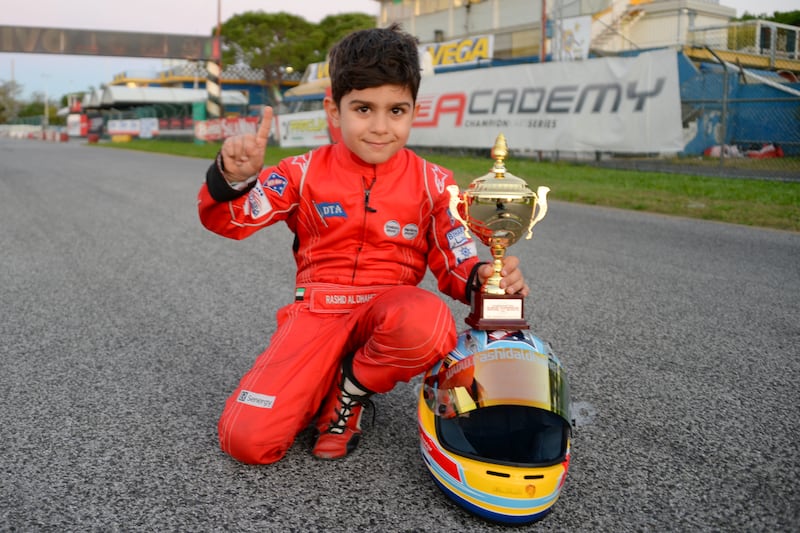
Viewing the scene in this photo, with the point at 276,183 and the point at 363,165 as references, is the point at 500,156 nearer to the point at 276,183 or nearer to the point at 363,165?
the point at 363,165

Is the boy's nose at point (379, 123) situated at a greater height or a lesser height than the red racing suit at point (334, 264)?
greater

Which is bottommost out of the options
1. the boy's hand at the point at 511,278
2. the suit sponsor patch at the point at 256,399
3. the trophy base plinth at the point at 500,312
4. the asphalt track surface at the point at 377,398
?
the asphalt track surface at the point at 377,398

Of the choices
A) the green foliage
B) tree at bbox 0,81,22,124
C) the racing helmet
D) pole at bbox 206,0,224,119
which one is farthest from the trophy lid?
tree at bbox 0,81,22,124

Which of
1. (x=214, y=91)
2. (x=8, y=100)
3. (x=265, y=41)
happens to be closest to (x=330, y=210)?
(x=214, y=91)

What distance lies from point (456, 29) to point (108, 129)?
23909mm

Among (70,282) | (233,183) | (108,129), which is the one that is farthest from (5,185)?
(108,129)

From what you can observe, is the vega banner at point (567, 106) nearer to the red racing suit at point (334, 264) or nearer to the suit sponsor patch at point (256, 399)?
the red racing suit at point (334, 264)

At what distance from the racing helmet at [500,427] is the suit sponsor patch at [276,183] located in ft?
2.81

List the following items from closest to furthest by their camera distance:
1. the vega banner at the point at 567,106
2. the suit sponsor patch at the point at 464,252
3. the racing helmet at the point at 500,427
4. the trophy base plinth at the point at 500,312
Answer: the racing helmet at the point at 500,427 < the trophy base plinth at the point at 500,312 < the suit sponsor patch at the point at 464,252 < the vega banner at the point at 567,106

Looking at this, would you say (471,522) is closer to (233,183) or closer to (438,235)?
(438,235)

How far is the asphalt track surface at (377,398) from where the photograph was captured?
6.64 feet

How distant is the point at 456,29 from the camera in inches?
1524

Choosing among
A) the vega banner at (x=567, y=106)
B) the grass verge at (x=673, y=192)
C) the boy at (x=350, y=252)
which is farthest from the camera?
the vega banner at (x=567, y=106)

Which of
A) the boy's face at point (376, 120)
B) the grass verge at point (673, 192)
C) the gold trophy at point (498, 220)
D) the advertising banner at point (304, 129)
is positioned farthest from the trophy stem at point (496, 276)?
the advertising banner at point (304, 129)
